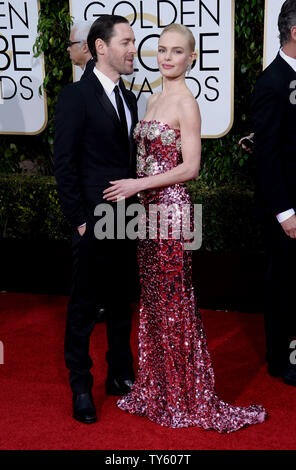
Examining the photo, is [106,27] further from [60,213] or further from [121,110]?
[60,213]

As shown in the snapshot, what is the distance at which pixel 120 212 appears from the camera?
293 centimetres

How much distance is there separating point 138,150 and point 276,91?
0.74 metres

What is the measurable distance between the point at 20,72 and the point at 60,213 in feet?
3.83

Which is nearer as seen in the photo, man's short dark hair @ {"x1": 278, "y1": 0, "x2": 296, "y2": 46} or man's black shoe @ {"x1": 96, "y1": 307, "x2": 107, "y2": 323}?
man's short dark hair @ {"x1": 278, "y1": 0, "x2": 296, "y2": 46}

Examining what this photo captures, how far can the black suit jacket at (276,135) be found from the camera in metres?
3.01

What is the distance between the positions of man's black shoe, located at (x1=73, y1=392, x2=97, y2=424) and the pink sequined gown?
0.21 m

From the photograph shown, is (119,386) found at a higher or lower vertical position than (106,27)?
lower

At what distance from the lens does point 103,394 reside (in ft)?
10.8

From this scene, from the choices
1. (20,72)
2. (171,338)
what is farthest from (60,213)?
(171,338)

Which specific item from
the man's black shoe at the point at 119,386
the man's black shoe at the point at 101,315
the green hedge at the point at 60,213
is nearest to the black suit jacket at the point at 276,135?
the man's black shoe at the point at 119,386

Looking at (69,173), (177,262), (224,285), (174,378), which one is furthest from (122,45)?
(224,285)

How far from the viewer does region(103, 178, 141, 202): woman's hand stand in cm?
276

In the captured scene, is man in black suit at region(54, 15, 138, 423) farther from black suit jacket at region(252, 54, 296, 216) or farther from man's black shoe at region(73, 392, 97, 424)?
black suit jacket at region(252, 54, 296, 216)

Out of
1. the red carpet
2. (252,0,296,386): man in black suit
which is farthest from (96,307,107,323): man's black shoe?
(252,0,296,386): man in black suit
